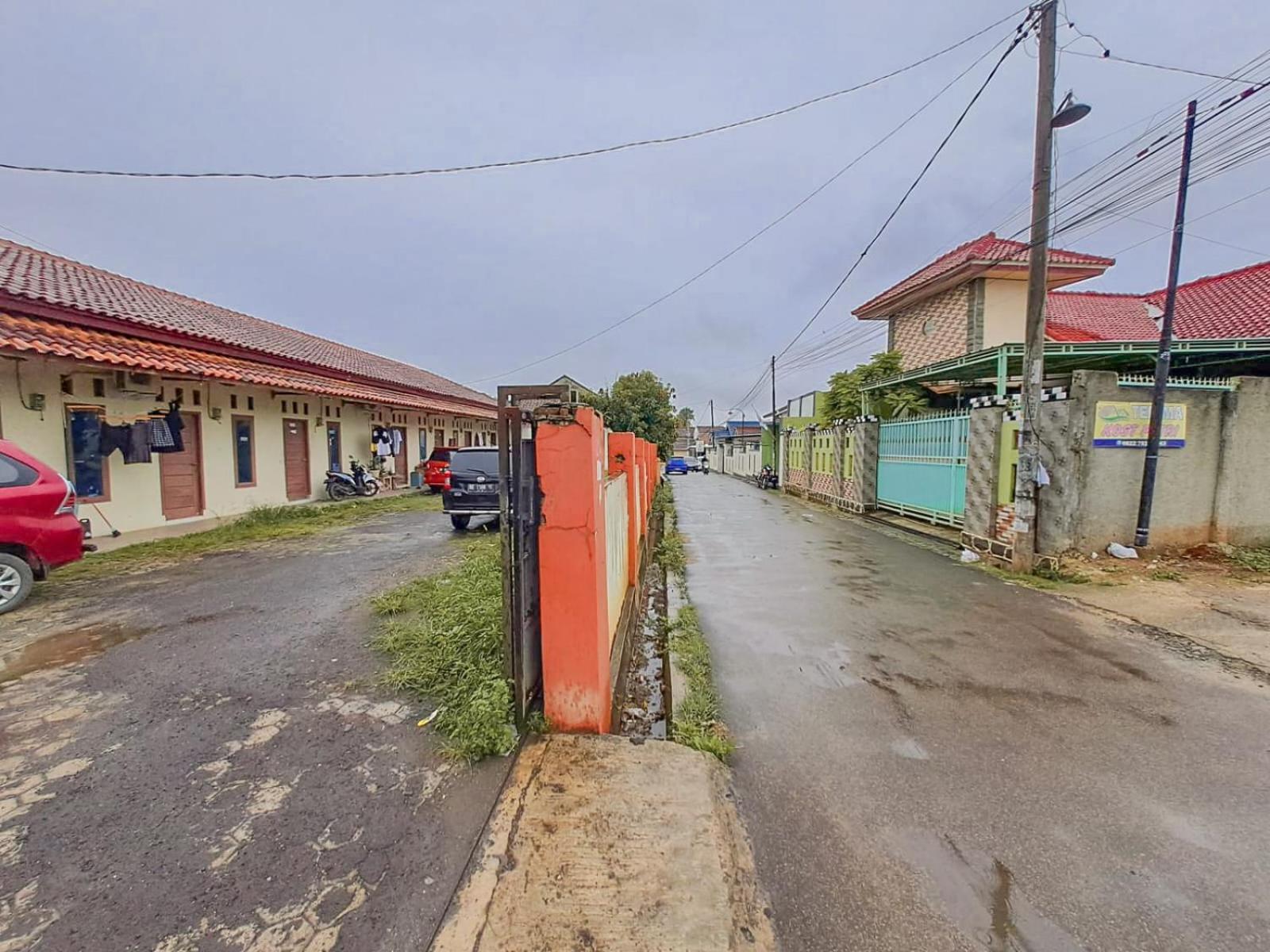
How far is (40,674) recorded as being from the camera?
3.62 meters

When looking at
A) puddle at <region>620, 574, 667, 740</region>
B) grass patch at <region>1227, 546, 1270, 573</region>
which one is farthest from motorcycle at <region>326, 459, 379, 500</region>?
grass patch at <region>1227, 546, 1270, 573</region>

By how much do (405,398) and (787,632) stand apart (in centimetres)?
1570

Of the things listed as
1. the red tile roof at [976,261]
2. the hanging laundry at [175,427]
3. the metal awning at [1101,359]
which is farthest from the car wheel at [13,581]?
the red tile roof at [976,261]

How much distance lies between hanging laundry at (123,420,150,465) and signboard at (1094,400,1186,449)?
45.3 feet

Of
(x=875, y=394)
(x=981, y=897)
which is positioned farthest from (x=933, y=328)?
(x=981, y=897)

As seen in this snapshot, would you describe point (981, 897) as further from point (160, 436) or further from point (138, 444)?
point (160, 436)

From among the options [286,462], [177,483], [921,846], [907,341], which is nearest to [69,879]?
[921,846]

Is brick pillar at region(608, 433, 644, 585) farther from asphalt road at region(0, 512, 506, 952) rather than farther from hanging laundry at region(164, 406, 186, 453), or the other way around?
hanging laundry at region(164, 406, 186, 453)

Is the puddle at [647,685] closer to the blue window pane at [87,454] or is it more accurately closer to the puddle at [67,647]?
the puddle at [67,647]

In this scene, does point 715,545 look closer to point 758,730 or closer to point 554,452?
point 758,730

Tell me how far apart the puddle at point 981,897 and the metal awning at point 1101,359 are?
7.93 metres

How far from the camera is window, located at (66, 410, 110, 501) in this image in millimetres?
8281

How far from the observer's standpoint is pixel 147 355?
28.5 ft

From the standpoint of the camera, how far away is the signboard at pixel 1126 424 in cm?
689
